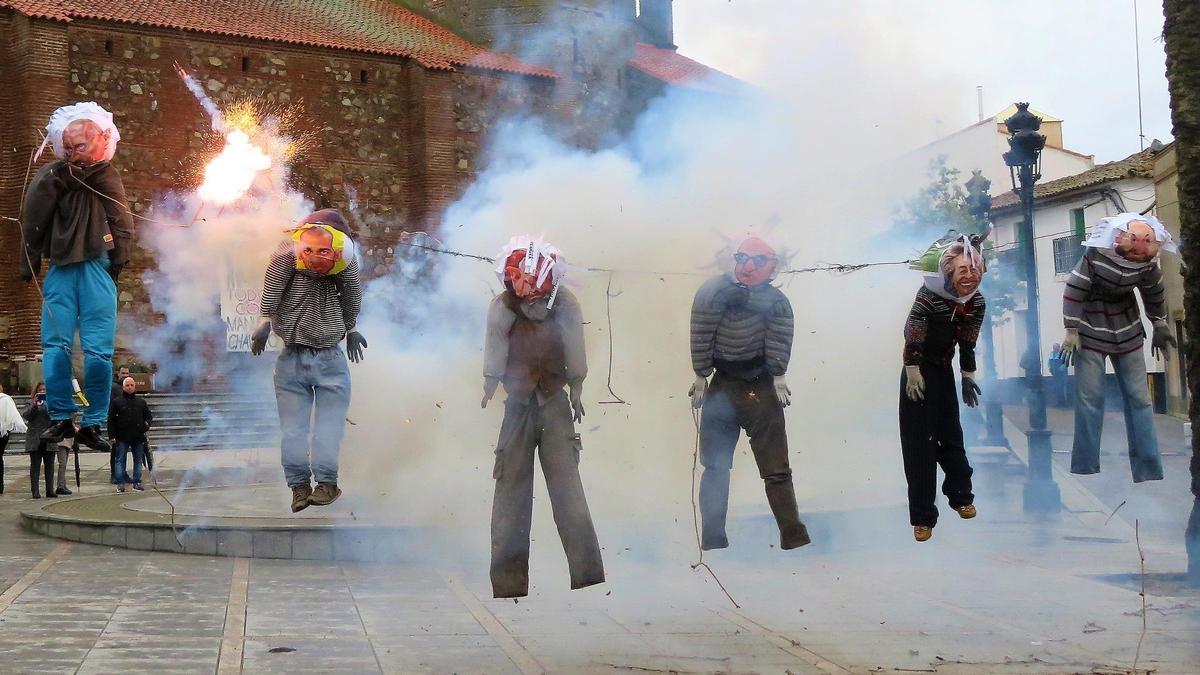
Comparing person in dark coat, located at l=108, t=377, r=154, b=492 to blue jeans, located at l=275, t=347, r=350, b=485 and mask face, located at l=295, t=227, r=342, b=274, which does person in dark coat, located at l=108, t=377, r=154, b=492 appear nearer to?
blue jeans, located at l=275, t=347, r=350, b=485

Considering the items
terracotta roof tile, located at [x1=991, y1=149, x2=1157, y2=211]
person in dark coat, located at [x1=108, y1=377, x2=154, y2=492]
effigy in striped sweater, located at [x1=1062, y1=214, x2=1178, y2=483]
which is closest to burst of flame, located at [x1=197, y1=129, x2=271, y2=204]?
effigy in striped sweater, located at [x1=1062, y1=214, x2=1178, y2=483]

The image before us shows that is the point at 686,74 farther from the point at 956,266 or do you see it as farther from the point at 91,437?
the point at 91,437

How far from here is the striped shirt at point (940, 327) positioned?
8.06 m

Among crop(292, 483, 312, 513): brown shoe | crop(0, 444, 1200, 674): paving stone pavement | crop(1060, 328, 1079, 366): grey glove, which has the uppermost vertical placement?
crop(1060, 328, 1079, 366): grey glove

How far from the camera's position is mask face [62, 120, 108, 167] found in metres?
6.81

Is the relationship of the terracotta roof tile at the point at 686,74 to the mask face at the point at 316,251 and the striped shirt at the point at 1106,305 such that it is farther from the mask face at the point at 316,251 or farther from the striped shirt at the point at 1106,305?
the mask face at the point at 316,251

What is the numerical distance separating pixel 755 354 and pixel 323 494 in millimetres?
2930

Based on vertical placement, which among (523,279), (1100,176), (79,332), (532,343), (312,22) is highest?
(312,22)

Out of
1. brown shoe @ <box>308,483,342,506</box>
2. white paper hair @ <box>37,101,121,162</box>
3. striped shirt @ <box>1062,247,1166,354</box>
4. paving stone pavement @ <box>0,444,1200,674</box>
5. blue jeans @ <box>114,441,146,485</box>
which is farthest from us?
blue jeans @ <box>114,441,146,485</box>

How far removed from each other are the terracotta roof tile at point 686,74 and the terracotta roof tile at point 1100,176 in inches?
273

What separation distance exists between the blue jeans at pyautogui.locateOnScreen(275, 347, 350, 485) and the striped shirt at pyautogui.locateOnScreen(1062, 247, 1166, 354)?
15.3ft


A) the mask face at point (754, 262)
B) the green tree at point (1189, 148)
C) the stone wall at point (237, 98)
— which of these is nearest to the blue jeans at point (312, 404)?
the mask face at point (754, 262)

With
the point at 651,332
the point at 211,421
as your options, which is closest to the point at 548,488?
the point at 651,332

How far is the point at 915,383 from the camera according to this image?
816cm
